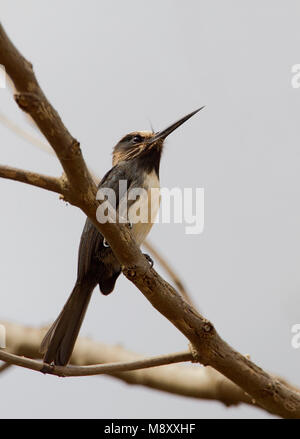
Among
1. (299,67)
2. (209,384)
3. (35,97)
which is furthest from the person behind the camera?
(299,67)

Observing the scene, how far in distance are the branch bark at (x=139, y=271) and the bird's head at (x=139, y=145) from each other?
1.39 meters

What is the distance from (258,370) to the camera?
2.82m

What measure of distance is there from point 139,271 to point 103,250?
896 mm

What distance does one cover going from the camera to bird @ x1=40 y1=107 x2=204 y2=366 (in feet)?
10.7

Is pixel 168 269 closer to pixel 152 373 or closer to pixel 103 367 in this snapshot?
pixel 152 373

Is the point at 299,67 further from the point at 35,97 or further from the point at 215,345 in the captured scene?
the point at 35,97

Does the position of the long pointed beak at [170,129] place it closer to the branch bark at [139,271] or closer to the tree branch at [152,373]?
the branch bark at [139,271]

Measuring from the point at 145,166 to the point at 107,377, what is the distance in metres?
1.17

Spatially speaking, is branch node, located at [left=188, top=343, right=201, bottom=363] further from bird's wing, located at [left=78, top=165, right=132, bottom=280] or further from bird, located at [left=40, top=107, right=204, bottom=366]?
bird's wing, located at [left=78, top=165, right=132, bottom=280]

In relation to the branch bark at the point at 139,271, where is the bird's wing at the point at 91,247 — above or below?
above

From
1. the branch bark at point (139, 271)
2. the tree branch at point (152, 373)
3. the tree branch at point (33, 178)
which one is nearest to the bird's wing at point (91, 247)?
the tree branch at point (152, 373)

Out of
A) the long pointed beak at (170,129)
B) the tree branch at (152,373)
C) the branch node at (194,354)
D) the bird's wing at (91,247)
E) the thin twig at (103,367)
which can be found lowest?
the thin twig at (103,367)

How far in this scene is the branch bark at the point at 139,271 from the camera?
2018 mm
